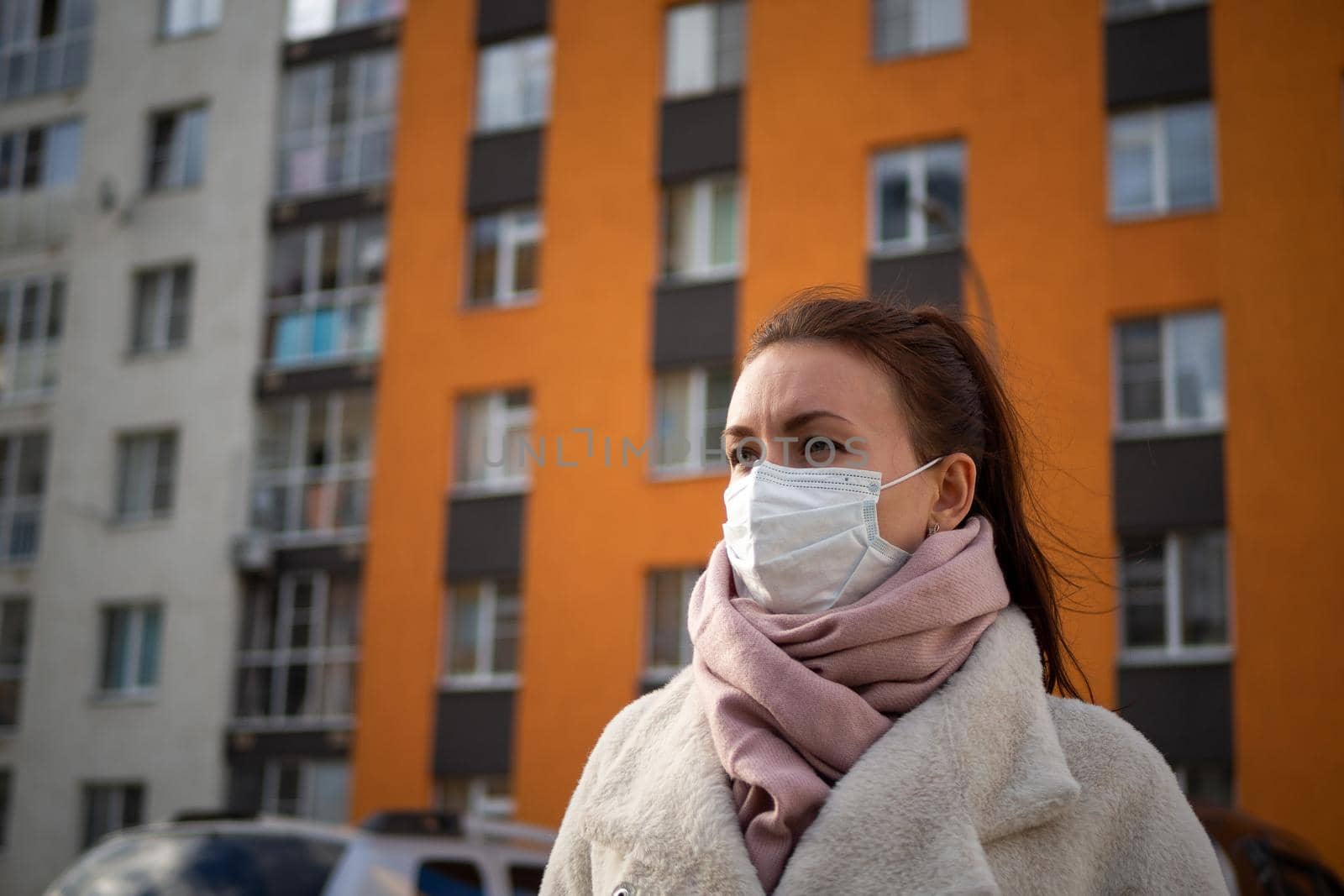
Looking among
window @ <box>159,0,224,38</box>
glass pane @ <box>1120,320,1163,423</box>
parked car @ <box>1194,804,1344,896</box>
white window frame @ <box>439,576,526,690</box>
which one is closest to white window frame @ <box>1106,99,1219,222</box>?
glass pane @ <box>1120,320,1163,423</box>

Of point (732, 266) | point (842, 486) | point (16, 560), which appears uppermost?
point (732, 266)

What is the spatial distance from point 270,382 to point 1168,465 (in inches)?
582

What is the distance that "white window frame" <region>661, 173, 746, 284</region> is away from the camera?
83.5ft

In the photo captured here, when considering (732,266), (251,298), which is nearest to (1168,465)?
(732,266)

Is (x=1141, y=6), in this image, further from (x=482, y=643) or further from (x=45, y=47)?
(x=45, y=47)

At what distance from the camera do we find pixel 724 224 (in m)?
25.7

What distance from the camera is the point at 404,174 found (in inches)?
1121

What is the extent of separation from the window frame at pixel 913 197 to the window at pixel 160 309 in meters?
12.8

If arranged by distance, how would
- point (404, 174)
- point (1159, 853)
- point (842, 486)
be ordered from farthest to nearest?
point (404, 174) < point (842, 486) < point (1159, 853)

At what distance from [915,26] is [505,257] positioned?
284 inches

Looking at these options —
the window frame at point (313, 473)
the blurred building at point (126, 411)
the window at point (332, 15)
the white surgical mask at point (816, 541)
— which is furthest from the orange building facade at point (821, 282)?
the white surgical mask at point (816, 541)

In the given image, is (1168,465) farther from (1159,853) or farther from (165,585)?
(1159,853)

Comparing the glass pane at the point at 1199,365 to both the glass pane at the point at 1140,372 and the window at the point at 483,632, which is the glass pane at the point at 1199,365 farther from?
the window at the point at 483,632

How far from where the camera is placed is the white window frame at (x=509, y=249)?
27.2 meters
